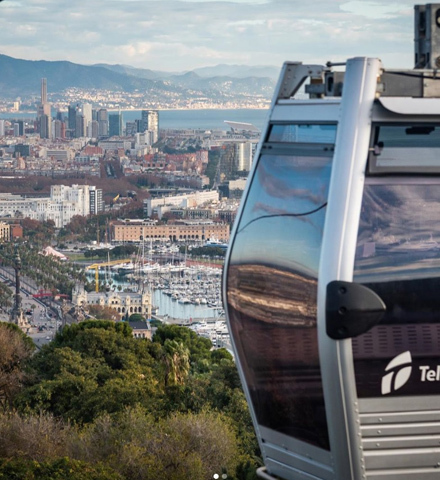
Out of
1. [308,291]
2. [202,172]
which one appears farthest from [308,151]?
[202,172]

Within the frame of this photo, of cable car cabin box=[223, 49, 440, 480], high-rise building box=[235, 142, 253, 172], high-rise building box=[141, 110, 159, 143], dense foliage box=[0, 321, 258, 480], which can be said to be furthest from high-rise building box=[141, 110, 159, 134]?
cable car cabin box=[223, 49, 440, 480]

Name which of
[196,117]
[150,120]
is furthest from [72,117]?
[196,117]

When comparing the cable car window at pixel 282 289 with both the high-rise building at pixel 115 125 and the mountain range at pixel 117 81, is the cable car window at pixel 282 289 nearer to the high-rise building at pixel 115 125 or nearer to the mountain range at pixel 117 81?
the high-rise building at pixel 115 125

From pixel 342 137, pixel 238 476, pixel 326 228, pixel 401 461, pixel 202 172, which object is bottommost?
pixel 202 172

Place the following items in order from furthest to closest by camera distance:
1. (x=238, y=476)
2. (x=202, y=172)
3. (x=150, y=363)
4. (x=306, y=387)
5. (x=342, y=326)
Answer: (x=202, y=172) → (x=150, y=363) → (x=238, y=476) → (x=306, y=387) → (x=342, y=326)

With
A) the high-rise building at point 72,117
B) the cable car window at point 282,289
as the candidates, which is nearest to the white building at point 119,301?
the cable car window at point 282,289

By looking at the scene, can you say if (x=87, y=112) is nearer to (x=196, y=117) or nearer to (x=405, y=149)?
(x=196, y=117)

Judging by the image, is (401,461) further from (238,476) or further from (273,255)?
(238,476)

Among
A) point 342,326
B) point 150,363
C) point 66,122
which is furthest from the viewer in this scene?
point 66,122
